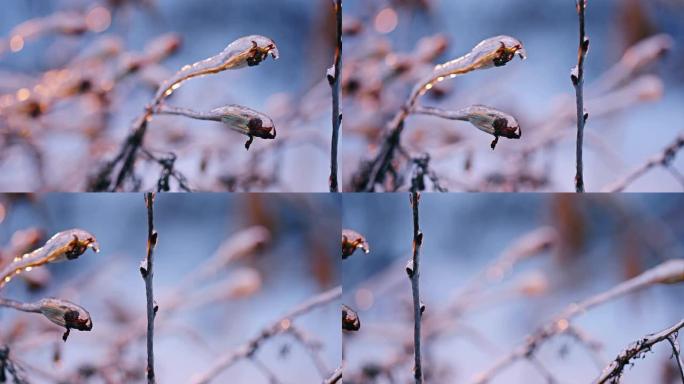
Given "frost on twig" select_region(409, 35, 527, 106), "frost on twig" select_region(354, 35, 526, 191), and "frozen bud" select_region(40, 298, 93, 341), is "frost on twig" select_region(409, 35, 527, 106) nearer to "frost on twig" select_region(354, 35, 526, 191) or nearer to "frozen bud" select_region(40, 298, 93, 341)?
"frost on twig" select_region(354, 35, 526, 191)

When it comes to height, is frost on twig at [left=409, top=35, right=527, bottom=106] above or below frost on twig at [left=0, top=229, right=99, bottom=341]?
above

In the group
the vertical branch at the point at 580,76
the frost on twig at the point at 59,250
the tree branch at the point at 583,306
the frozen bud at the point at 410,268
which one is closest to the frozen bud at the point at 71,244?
the frost on twig at the point at 59,250

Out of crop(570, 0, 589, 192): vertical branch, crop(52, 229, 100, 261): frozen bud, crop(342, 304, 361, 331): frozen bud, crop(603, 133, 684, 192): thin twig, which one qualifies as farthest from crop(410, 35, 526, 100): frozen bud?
crop(52, 229, 100, 261): frozen bud

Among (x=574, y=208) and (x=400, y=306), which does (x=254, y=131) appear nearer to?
(x=400, y=306)

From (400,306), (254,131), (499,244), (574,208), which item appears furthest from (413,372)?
(254,131)

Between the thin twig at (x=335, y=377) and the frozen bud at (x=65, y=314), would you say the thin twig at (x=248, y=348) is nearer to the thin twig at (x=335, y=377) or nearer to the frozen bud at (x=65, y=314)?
the thin twig at (x=335, y=377)

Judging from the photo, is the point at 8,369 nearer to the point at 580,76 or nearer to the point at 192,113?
the point at 192,113
